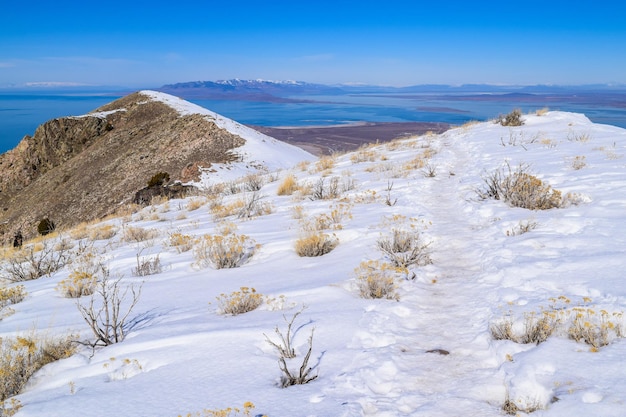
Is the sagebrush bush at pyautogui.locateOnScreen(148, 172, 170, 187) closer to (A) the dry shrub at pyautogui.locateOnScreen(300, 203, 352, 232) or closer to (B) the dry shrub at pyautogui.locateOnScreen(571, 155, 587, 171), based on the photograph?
(A) the dry shrub at pyautogui.locateOnScreen(300, 203, 352, 232)

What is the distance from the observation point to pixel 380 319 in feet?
10.5

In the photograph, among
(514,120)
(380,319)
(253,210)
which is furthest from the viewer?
(514,120)

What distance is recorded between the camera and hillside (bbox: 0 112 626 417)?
2236 mm

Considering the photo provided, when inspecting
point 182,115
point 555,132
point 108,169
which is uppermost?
point 182,115

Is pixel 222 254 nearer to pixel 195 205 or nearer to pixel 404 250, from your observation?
pixel 404 250

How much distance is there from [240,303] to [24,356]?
5.26 ft

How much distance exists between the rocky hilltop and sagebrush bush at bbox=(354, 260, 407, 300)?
15.9m

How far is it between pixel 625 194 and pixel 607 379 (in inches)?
189

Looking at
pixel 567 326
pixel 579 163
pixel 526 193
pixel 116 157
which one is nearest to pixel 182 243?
pixel 567 326

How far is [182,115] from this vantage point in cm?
3069

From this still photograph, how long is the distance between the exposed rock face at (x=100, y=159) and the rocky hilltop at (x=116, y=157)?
0.22 ft

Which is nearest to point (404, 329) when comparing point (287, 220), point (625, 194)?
point (287, 220)

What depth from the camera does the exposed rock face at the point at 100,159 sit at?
77.2 ft

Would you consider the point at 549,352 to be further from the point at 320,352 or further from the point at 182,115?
the point at 182,115
